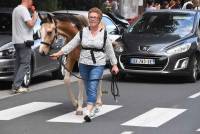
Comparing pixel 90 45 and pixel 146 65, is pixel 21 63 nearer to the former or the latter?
pixel 146 65

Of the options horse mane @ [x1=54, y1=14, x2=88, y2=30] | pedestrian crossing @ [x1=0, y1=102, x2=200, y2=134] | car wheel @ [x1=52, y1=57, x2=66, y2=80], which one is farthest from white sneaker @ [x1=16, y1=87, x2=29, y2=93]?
horse mane @ [x1=54, y1=14, x2=88, y2=30]

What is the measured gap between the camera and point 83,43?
9.87 m

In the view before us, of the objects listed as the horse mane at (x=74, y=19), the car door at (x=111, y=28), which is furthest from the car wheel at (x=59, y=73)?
the horse mane at (x=74, y=19)

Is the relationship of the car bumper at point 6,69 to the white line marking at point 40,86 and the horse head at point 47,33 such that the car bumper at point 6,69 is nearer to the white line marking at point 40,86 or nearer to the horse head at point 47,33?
the white line marking at point 40,86

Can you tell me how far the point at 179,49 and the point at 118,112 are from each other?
4.57 metres

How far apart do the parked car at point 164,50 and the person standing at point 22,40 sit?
8.67 feet

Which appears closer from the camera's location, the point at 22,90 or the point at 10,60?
the point at 22,90

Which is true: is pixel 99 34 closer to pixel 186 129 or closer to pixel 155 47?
pixel 186 129

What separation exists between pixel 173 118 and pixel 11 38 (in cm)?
514

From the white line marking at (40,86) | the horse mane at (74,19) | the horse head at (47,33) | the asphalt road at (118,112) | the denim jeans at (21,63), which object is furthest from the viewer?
the denim jeans at (21,63)

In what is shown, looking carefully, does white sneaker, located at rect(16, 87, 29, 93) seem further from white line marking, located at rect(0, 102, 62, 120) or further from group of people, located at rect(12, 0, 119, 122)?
group of people, located at rect(12, 0, 119, 122)

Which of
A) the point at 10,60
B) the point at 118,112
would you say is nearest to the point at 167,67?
the point at 10,60

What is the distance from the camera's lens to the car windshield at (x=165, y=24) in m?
16.0

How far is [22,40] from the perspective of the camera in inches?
523
